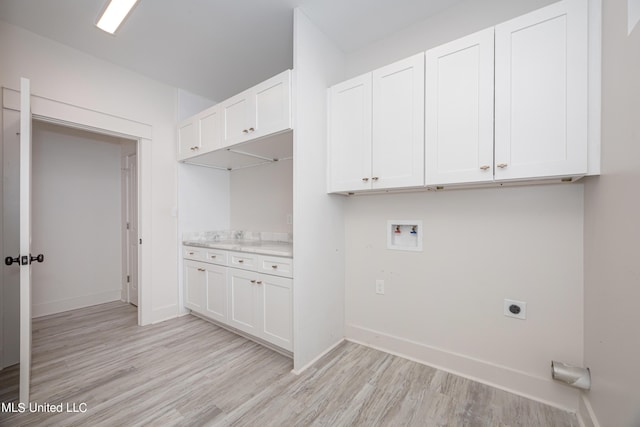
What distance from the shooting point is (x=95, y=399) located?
5.41 feet

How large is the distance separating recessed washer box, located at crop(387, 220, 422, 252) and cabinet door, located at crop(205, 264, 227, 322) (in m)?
1.64

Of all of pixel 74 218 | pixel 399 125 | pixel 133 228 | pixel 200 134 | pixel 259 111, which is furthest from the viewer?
pixel 133 228

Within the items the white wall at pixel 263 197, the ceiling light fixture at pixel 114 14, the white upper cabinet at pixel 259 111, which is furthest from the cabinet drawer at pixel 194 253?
the ceiling light fixture at pixel 114 14

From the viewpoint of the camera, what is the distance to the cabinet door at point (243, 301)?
90.3 inches

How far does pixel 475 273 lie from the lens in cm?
181

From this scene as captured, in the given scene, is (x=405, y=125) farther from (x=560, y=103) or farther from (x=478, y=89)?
(x=560, y=103)

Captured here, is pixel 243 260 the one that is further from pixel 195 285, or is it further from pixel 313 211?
pixel 195 285

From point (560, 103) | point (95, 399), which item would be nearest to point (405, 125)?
point (560, 103)

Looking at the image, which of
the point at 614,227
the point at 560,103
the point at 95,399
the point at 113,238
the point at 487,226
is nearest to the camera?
the point at 614,227

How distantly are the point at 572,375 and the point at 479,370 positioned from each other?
494 mm

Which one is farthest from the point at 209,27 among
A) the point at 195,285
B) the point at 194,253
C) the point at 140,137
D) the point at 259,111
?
the point at 195,285

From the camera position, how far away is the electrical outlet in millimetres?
1639

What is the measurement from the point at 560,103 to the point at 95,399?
325cm

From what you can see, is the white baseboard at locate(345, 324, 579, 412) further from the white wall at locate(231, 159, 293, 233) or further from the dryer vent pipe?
the white wall at locate(231, 159, 293, 233)
